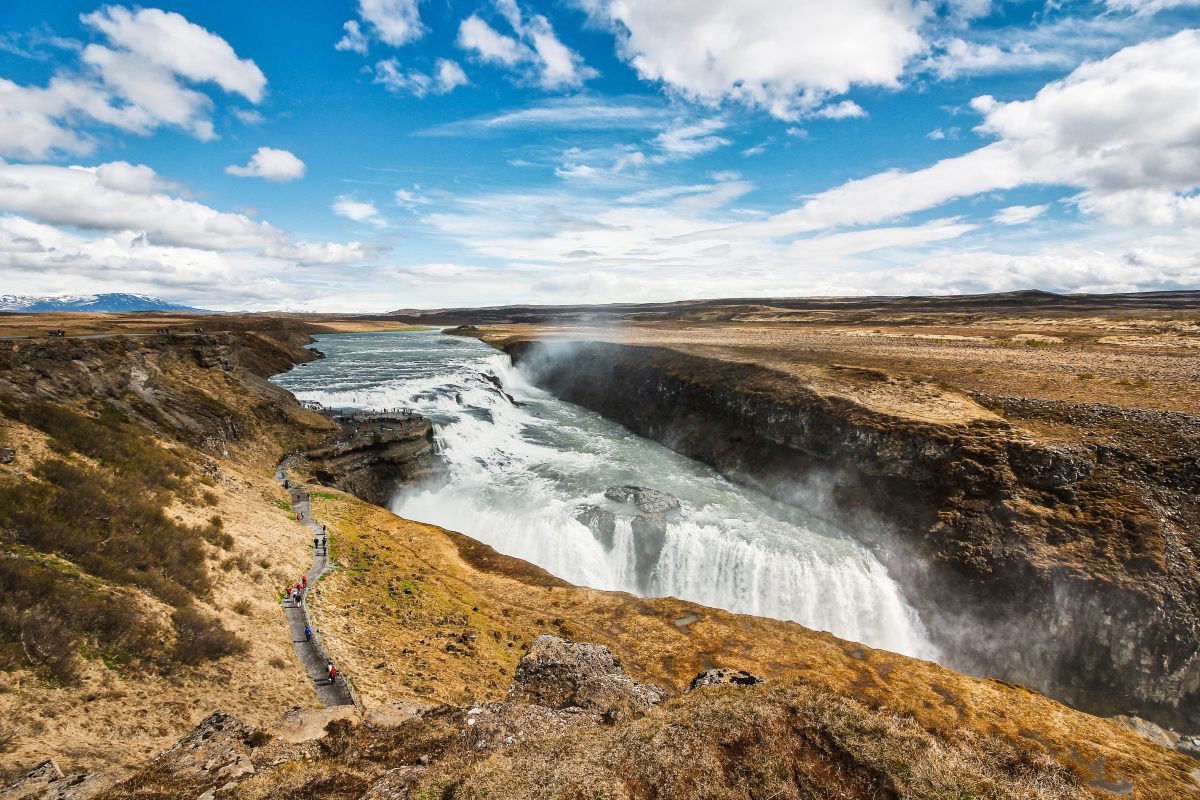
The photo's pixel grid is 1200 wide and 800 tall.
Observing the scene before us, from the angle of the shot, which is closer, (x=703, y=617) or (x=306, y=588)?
(x=306, y=588)

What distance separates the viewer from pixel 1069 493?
90.6 ft

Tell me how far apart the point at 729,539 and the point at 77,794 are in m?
29.1

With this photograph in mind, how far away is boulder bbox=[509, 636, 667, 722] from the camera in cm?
1169

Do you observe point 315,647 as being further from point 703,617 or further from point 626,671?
point 703,617

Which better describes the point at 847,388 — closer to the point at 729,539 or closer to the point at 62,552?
the point at 729,539

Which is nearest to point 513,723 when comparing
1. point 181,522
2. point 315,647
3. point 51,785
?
point 51,785

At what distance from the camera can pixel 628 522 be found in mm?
32906

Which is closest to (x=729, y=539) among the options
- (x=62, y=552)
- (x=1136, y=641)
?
(x=1136, y=641)

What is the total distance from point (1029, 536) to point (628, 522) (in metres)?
23.4

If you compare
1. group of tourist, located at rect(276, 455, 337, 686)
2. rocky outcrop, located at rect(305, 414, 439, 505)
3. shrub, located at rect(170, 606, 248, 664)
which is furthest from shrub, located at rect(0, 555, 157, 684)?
rocky outcrop, located at rect(305, 414, 439, 505)

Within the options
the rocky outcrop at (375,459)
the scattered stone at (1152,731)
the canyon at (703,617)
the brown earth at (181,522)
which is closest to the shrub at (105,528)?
the brown earth at (181,522)

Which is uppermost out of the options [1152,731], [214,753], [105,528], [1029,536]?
[105,528]

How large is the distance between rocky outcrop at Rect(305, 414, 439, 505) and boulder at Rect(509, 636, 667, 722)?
28608 mm

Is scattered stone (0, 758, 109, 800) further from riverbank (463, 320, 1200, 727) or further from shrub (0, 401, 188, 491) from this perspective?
riverbank (463, 320, 1200, 727)
